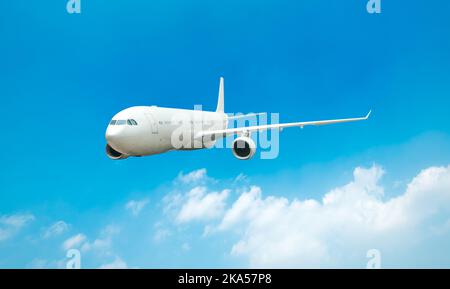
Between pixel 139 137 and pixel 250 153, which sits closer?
pixel 139 137

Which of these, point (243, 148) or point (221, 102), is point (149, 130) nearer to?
point (243, 148)

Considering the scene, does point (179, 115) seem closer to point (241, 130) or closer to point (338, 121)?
point (241, 130)

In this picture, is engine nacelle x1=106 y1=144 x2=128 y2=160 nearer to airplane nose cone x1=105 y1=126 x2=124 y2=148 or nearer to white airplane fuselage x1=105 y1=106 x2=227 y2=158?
white airplane fuselage x1=105 y1=106 x2=227 y2=158

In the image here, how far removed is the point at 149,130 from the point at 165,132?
116cm

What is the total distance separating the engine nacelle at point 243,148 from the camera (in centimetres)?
1895

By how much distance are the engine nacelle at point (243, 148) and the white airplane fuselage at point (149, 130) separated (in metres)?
2.40

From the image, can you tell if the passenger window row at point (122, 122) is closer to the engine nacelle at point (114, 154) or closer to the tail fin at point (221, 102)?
the engine nacelle at point (114, 154)

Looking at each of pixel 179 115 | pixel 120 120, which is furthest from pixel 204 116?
pixel 120 120

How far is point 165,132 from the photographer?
61.6 feet

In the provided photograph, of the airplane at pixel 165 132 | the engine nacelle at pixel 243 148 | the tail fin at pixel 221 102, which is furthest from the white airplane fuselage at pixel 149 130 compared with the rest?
the tail fin at pixel 221 102

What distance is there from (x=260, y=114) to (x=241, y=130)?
44.7 inches

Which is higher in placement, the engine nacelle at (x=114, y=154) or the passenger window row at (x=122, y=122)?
the passenger window row at (x=122, y=122)

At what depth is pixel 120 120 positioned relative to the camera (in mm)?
17000

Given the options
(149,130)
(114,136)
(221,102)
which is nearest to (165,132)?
(149,130)
